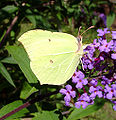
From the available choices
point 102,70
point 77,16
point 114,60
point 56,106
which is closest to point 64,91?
point 102,70

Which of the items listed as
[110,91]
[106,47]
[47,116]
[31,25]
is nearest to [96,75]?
[110,91]

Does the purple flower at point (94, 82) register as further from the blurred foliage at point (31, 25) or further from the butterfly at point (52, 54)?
the blurred foliage at point (31, 25)

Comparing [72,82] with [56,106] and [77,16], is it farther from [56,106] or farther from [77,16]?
[77,16]

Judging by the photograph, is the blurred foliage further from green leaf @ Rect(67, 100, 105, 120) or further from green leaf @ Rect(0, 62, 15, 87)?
green leaf @ Rect(67, 100, 105, 120)

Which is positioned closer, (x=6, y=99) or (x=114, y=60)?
(x=114, y=60)

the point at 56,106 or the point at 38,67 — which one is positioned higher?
the point at 38,67

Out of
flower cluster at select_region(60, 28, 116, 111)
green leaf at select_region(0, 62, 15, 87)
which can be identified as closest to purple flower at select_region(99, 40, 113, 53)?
flower cluster at select_region(60, 28, 116, 111)

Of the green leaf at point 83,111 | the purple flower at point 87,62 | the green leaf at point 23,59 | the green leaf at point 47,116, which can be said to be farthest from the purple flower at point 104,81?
the green leaf at point 23,59
